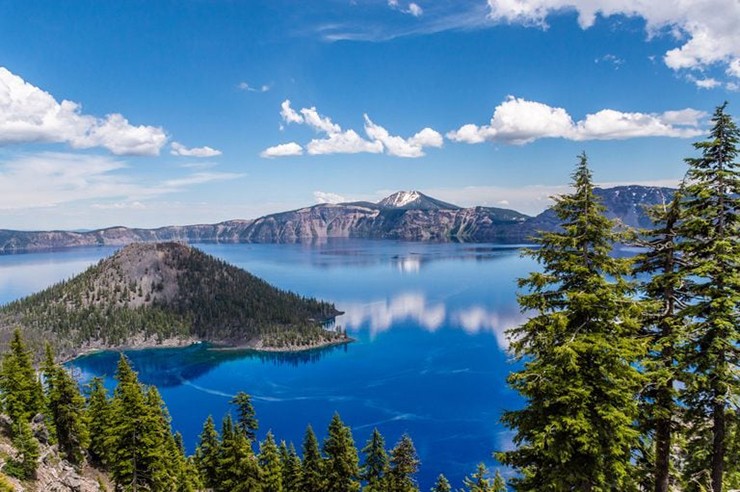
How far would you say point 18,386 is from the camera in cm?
5872

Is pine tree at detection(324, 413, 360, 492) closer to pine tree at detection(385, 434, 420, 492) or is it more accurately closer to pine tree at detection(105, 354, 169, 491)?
pine tree at detection(385, 434, 420, 492)

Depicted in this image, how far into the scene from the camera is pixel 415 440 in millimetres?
120312

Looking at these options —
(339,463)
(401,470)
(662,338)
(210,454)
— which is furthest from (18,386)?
(662,338)

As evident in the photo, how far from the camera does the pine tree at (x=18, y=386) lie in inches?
2271

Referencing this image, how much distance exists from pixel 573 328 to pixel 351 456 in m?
45.7

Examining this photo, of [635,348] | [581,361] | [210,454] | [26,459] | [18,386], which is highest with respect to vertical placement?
[635,348]

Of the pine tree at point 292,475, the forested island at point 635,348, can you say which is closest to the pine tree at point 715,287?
the forested island at point 635,348

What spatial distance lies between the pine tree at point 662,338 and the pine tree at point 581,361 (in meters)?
0.92

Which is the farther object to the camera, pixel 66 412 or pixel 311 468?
pixel 311 468

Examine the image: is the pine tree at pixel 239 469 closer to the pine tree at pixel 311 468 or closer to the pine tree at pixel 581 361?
the pine tree at pixel 311 468

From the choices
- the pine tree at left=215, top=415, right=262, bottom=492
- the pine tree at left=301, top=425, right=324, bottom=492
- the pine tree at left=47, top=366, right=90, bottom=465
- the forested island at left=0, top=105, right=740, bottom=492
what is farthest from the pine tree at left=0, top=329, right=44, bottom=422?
the forested island at left=0, top=105, right=740, bottom=492

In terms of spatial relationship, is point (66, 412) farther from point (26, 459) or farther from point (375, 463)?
point (375, 463)

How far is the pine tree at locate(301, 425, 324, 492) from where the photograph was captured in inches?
2265

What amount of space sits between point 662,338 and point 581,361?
3358mm
